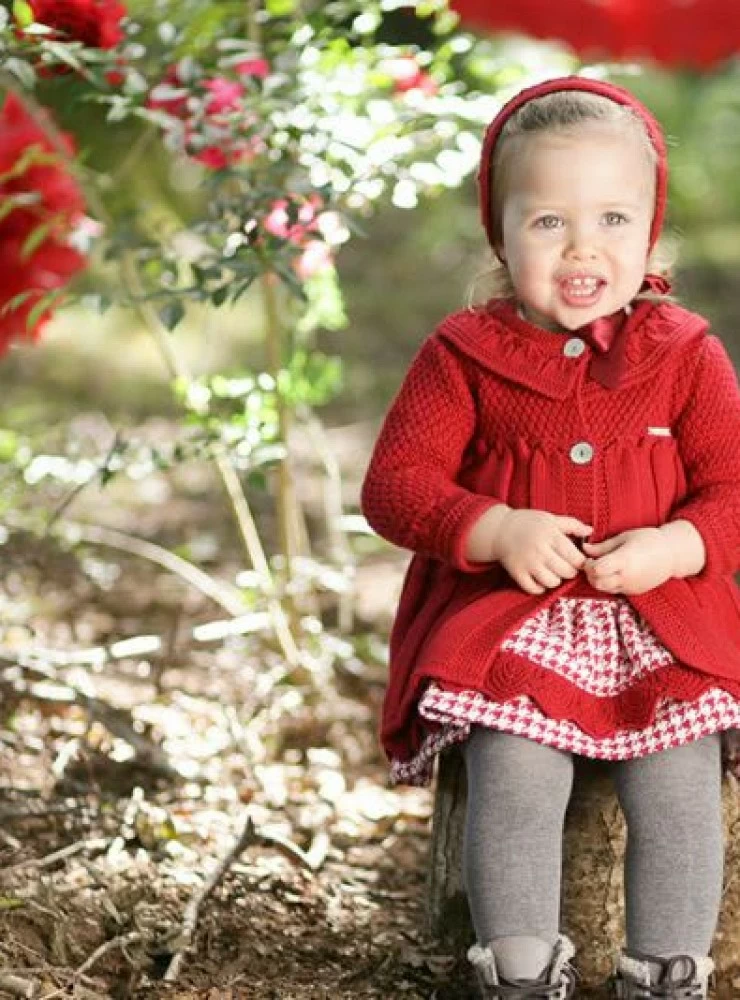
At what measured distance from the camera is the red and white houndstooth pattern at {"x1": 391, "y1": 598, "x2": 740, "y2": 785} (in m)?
2.17

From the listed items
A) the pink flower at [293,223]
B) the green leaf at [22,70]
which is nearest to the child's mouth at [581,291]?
the pink flower at [293,223]

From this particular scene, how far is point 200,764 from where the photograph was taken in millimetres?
3137

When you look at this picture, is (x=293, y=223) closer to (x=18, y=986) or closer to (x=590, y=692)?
(x=590, y=692)

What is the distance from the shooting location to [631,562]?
2178 millimetres

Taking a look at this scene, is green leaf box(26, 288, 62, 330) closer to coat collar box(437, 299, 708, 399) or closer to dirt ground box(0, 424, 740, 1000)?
dirt ground box(0, 424, 740, 1000)

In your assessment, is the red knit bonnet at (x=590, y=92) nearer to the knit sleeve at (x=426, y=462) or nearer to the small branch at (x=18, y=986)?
the knit sleeve at (x=426, y=462)

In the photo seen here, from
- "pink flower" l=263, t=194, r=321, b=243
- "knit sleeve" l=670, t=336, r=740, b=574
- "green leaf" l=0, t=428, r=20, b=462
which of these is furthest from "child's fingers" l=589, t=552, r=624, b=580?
"green leaf" l=0, t=428, r=20, b=462

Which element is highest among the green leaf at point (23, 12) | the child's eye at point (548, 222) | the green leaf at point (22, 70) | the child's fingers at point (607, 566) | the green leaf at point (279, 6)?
the green leaf at point (23, 12)

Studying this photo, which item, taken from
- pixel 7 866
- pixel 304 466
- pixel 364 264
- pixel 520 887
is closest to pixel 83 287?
pixel 304 466

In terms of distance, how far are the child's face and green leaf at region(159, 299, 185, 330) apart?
1.85ft

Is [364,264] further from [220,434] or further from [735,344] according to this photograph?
[220,434]

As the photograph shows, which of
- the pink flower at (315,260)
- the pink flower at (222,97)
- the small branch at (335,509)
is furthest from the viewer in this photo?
the small branch at (335,509)

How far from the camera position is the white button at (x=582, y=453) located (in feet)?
7.36

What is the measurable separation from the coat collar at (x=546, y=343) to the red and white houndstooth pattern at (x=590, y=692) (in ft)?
0.92
